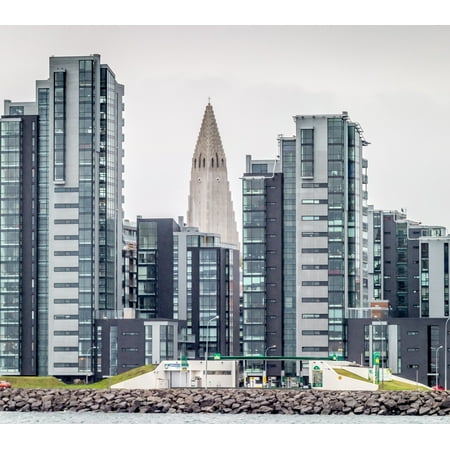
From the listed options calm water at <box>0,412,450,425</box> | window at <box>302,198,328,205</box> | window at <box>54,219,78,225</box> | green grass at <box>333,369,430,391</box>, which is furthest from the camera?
window at <box>302,198,328,205</box>

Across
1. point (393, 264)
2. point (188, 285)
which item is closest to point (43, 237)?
point (188, 285)

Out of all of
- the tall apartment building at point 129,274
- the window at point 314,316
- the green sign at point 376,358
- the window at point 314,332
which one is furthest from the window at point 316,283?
the tall apartment building at point 129,274

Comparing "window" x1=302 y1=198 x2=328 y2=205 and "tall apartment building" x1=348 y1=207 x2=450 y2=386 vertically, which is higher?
"window" x1=302 y1=198 x2=328 y2=205

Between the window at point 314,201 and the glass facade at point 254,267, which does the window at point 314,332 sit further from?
the window at point 314,201

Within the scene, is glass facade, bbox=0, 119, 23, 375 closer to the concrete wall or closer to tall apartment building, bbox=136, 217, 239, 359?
tall apartment building, bbox=136, 217, 239, 359

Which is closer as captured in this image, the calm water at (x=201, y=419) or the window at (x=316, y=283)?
the calm water at (x=201, y=419)

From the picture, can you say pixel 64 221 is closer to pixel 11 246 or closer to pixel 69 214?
pixel 69 214

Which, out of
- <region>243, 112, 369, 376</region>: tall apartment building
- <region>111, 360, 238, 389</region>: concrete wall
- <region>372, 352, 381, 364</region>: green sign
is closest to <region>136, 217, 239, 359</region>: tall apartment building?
<region>243, 112, 369, 376</region>: tall apartment building
